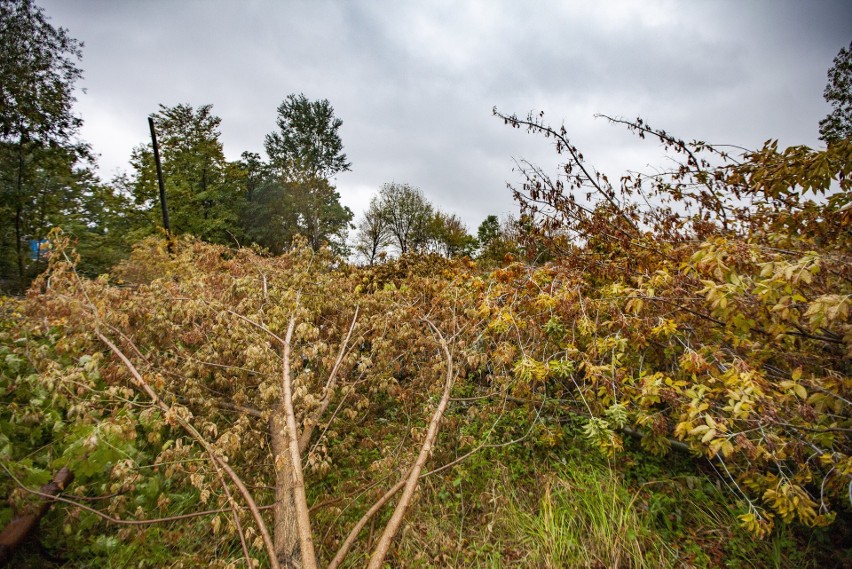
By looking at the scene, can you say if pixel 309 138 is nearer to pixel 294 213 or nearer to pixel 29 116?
pixel 294 213

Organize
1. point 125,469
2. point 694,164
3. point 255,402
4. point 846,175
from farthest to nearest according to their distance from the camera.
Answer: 1. point 255,402
2. point 694,164
3. point 125,469
4. point 846,175

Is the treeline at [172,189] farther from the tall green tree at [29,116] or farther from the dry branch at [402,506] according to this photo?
the dry branch at [402,506]

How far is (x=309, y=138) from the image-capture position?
1146 inches

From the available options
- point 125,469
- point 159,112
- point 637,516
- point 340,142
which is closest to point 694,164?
point 637,516

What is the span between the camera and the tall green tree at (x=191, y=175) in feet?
55.2

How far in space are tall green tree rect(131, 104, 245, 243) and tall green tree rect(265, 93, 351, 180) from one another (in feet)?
27.7

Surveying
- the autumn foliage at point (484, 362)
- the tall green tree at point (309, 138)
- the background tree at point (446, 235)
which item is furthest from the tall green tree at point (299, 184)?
the autumn foliage at point (484, 362)

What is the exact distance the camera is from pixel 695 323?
104 inches

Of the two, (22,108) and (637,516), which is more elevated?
(22,108)

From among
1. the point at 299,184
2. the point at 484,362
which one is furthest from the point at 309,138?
the point at 484,362

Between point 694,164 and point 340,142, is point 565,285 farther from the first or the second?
point 340,142

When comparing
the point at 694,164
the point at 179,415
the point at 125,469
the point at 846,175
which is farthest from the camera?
the point at 694,164

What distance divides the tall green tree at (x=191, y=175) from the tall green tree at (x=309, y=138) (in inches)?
333

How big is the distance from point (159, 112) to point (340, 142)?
14.1 metres
